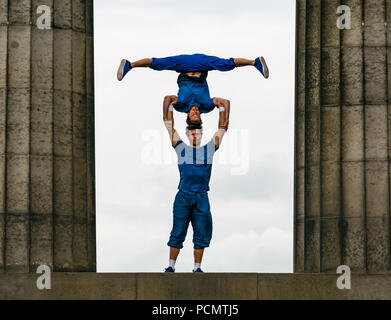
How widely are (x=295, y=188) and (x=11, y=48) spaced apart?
9095 millimetres

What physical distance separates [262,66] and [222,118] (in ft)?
5.61

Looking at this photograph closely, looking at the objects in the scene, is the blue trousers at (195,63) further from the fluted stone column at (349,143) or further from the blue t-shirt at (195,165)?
the fluted stone column at (349,143)

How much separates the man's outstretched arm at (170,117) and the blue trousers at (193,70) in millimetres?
187

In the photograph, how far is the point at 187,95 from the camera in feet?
134

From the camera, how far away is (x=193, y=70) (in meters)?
41.2

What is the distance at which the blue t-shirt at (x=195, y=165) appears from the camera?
40125 mm

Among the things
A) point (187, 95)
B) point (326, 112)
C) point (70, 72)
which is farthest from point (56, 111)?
point (326, 112)

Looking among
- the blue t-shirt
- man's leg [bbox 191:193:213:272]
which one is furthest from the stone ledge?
the blue t-shirt

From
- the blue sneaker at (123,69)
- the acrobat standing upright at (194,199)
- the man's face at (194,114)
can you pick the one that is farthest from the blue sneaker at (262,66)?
the blue sneaker at (123,69)

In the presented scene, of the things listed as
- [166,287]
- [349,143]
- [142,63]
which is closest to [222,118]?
[142,63]

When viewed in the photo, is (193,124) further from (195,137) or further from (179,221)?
(179,221)

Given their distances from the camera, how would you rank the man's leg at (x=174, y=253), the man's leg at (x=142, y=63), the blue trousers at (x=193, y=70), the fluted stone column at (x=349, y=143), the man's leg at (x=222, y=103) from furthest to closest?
the fluted stone column at (x=349, y=143) < the man's leg at (x=142, y=63) < the man's leg at (x=222, y=103) < the blue trousers at (x=193, y=70) < the man's leg at (x=174, y=253)
